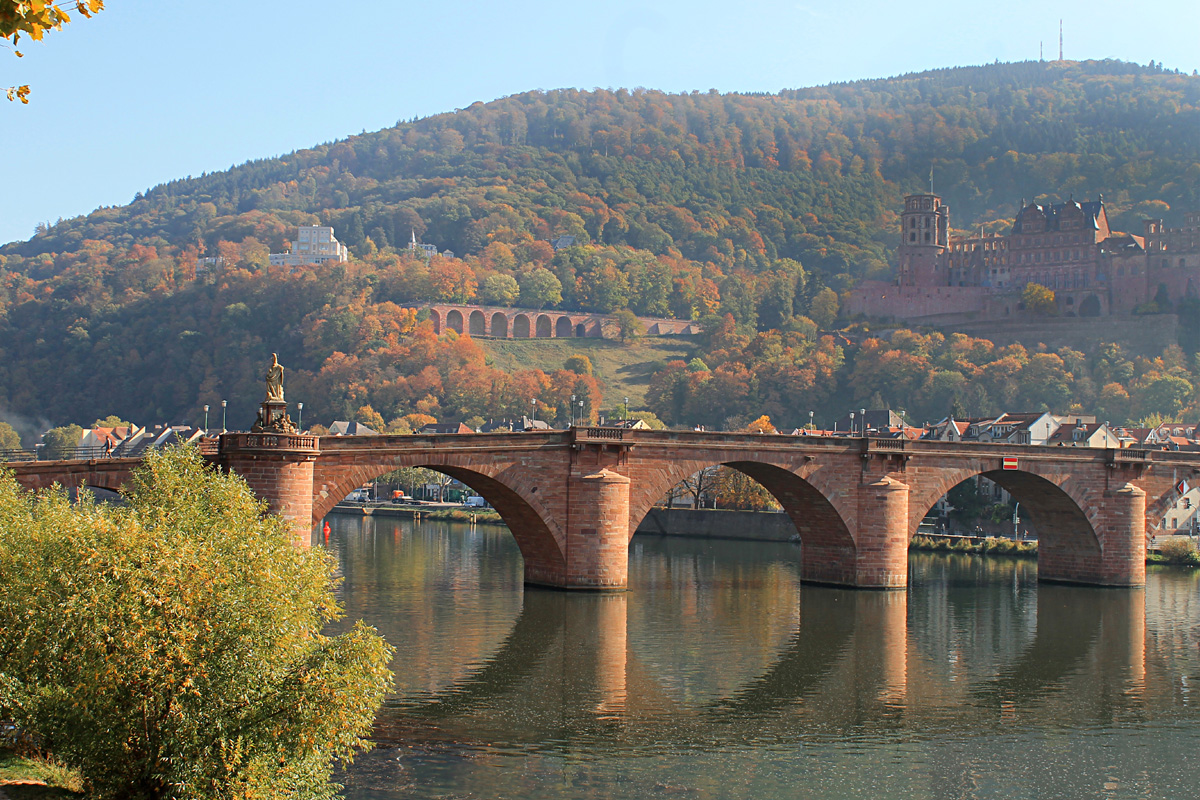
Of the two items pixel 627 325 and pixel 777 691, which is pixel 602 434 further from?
pixel 627 325

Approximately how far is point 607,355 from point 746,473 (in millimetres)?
104240

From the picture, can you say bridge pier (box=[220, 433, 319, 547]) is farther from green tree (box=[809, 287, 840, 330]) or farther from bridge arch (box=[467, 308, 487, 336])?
bridge arch (box=[467, 308, 487, 336])

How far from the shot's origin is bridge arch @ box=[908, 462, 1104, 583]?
53.3 meters

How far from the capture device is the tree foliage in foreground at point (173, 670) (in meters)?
16.9

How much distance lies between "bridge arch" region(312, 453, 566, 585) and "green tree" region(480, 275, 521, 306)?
402 feet

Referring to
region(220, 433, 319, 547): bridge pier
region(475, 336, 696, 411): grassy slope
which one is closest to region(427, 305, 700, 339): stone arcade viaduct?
region(475, 336, 696, 411): grassy slope

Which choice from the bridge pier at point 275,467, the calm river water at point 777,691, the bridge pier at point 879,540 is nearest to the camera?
the calm river water at point 777,691

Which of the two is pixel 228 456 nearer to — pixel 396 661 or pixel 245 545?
pixel 396 661

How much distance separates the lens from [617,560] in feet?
147

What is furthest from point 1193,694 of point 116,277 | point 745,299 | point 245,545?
point 116,277

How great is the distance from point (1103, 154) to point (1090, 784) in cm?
18301

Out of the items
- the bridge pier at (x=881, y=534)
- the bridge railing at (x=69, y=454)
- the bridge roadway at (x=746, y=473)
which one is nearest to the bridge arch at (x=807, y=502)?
the bridge roadway at (x=746, y=473)

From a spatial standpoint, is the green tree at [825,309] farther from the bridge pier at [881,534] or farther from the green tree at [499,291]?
the bridge pier at [881,534]

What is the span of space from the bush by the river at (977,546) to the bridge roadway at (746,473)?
10.2 m
